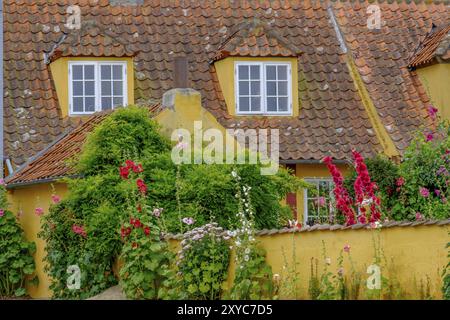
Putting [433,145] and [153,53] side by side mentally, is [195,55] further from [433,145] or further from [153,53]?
[433,145]

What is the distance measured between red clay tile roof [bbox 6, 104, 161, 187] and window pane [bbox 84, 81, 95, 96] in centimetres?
118

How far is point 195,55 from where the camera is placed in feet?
98.0

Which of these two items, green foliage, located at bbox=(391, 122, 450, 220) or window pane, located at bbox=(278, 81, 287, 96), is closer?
green foliage, located at bbox=(391, 122, 450, 220)

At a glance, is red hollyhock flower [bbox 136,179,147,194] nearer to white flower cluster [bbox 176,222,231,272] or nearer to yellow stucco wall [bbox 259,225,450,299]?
white flower cluster [bbox 176,222,231,272]

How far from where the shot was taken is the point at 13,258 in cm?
2495

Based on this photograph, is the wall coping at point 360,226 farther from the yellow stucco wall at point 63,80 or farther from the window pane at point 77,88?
the window pane at point 77,88

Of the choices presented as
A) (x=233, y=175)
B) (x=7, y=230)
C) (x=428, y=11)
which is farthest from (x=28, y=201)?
(x=428, y=11)

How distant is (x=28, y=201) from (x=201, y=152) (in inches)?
184

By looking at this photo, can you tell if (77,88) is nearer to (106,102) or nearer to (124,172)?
(106,102)

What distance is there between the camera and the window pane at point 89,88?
94.1 feet

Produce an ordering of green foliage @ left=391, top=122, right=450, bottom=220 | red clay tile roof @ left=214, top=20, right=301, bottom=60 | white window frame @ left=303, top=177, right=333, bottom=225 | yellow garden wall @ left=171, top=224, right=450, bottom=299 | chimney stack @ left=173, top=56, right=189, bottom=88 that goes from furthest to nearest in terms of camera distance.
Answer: red clay tile roof @ left=214, top=20, right=301, bottom=60 < white window frame @ left=303, top=177, right=333, bottom=225 < chimney stack @ left=173, top=56, right=189, bottom=88 < green foliage @ left=391, top=122, right=450, bottom=220 < yellow garden wall @ left=171, top=224, right=450, bottom=299

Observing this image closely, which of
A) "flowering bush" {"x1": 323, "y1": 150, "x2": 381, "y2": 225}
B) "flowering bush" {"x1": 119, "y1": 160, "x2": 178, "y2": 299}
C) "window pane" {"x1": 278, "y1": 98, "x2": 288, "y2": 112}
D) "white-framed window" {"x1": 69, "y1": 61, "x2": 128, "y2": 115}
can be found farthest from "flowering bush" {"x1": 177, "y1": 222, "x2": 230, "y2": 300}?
"window pane" {"x1": 278, "y1": 98, "x2": 288, "y2": 112}

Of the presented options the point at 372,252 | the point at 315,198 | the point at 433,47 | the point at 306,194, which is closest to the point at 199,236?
the point at 372,252

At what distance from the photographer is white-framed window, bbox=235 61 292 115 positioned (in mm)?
29203
